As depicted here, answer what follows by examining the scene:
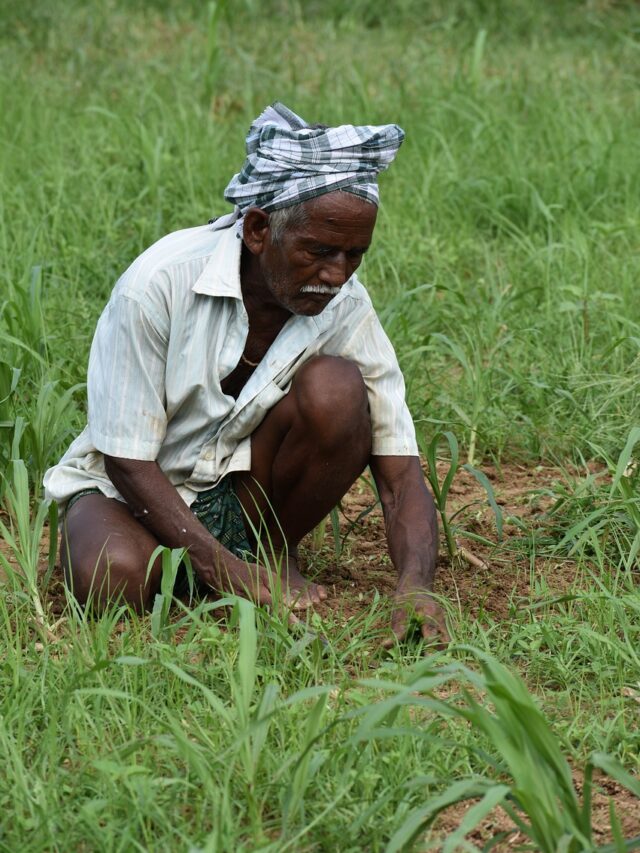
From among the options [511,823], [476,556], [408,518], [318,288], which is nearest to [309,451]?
[408,518]

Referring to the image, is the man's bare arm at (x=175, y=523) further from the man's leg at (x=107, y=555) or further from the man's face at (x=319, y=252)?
the man's face at (x=319, y=252)

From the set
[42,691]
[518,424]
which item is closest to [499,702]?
[42,691]

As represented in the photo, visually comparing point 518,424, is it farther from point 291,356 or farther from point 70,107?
point 70,107

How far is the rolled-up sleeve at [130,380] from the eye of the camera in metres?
3.17

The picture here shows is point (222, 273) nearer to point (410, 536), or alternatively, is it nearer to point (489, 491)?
point (410, 536)

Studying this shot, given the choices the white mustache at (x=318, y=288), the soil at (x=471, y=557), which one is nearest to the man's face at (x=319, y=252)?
the white mustache at (x=318, y=288)

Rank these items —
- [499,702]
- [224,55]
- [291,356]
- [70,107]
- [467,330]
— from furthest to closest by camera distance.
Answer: [224,55] → [70,107] → [467,330] → [291,356] → [499,702]

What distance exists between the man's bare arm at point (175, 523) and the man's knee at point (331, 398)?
362mm

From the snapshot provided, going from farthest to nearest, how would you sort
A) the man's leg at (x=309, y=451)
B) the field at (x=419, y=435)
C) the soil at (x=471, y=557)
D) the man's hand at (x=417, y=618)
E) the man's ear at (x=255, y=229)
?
1. the soil at (x=471, y=557)
2. the man's leg at (x=309, y=451)
3. the man's ear at (x=255, y=229)
4. the man's hand at (x=417, y=618)
5. the field at (x=419, y=435)

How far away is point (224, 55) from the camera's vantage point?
23.5 feet

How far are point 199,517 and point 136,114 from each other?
3185mm

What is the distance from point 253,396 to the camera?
331 centimetres

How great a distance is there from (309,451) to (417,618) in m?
0.54

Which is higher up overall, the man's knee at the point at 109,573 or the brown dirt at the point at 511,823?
the man's knee at the point at 109,573
